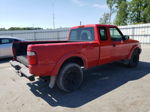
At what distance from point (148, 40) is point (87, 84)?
538 inches

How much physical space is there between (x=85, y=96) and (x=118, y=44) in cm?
261

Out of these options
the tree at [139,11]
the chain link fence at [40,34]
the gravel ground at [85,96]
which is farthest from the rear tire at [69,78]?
the tree at [139,11]

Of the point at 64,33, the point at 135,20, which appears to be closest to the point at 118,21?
the point at 135,20

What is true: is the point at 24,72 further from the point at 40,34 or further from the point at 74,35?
the point at 40,34

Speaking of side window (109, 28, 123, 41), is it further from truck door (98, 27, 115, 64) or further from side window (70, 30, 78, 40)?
→ side window (70, 30, 78, 40)

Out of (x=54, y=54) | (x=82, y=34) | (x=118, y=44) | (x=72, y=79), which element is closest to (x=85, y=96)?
(x=72, y=79)

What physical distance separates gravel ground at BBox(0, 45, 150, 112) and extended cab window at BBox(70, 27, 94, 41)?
1.53m

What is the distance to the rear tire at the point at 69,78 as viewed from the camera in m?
3.79

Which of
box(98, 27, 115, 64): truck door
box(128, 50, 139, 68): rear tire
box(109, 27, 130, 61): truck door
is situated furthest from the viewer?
box(128, 50, 139, 68): rear tire

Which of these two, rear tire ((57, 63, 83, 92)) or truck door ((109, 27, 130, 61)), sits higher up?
truck door ((109, 27, 130, 61))

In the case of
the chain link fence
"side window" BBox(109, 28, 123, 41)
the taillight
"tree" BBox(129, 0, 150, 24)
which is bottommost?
the taillight

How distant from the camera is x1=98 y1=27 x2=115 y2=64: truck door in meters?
4.65

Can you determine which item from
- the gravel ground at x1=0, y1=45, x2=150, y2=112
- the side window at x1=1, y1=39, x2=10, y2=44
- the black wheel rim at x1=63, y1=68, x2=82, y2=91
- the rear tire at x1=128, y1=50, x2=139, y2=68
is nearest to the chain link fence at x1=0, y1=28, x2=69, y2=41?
the side window at x1=1, y1=39, x2=10, y2=44

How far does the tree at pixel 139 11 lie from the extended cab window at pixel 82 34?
31747 mm
